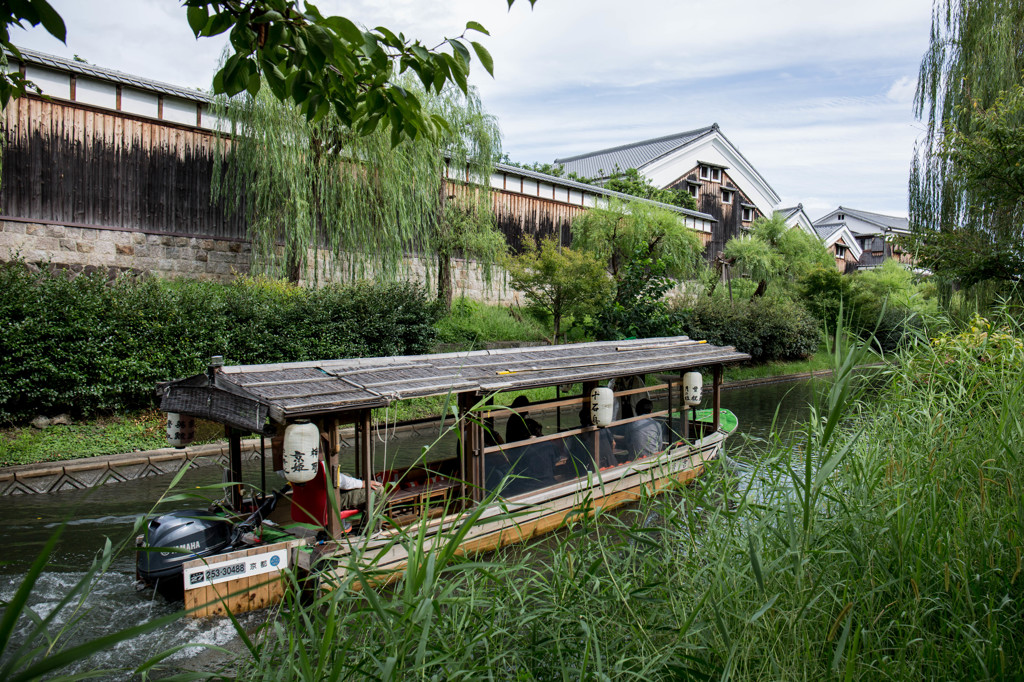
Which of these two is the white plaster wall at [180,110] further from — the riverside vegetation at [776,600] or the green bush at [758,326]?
the green bush at [758,326]

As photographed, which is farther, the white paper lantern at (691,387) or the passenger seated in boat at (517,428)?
the white paper lantern at (691,387)

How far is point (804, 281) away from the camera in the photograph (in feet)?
81.1

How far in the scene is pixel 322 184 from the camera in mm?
11969

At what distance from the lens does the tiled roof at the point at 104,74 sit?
1091cm

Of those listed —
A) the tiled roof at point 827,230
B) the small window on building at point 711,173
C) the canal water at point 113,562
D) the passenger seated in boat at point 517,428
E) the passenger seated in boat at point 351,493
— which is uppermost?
the small window on building at point 711,173

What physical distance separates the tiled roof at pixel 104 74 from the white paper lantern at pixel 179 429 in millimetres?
8672

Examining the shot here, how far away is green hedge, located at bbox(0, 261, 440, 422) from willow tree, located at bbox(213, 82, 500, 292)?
796mm

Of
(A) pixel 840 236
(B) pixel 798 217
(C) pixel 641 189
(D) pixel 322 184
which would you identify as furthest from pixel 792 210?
(D) pixel 322 184

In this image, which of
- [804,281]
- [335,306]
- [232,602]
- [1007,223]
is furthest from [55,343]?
[804,281]

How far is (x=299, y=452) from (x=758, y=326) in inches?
717

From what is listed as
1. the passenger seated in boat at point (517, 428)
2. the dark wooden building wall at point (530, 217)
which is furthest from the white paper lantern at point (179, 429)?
the dark wooden building wall at point (530, 217)

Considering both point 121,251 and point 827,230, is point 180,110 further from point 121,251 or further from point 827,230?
point 827,230

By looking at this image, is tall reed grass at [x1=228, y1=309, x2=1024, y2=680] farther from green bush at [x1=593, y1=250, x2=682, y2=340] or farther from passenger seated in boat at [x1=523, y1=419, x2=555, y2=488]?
green bush at [x1=593, y1=250, x2=682, y2=340]

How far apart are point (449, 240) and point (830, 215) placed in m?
39.3
